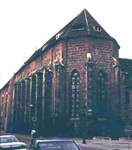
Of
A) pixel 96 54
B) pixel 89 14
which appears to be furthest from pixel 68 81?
pixel 89 14

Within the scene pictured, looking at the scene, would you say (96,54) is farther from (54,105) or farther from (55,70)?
(54,105)

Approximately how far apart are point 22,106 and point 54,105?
19144 millimetres

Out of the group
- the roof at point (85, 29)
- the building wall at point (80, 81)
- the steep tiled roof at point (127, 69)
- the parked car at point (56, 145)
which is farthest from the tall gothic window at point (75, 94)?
the parked car at point (56, 145)

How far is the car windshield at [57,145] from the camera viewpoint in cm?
972

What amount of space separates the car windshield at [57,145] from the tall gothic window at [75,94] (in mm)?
25534

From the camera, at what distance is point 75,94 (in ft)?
118

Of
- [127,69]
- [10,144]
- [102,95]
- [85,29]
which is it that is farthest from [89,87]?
[10,144]

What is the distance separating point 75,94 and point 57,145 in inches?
1037

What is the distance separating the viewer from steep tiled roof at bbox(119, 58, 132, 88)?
145 feet

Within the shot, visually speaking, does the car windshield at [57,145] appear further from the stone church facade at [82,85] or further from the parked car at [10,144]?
the stone church facade at [82,85]

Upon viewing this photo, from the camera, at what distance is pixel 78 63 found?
120 ft

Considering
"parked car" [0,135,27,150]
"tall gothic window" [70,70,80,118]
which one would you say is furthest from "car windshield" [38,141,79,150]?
"tall gothic window" [70,70,80,118]

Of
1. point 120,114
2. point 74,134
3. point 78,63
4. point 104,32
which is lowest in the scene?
point 74,134

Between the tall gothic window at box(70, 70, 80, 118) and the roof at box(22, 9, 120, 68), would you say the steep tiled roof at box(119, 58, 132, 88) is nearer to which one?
the roof at box(22, 9, 120, 68)
